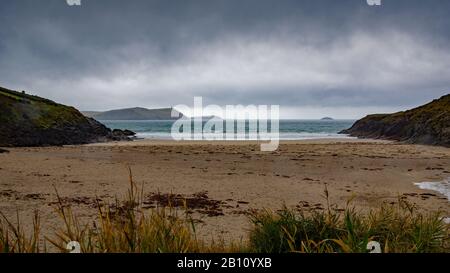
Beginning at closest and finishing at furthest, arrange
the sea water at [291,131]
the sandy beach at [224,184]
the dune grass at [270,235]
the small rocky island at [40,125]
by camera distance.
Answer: the dune grass at [270,235]
the sandy beach at [224,184]
the small rocky island at [40,125]
the sea water at [291,131]

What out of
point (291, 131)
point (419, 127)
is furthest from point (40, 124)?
point (291, 131)

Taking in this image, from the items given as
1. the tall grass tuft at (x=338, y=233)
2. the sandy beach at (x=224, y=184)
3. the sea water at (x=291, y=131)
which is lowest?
the sandy beach at (x=224, y=184)

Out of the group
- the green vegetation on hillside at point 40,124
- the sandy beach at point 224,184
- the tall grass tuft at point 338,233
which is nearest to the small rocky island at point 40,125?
the green vegetation on hillside at point 40,124

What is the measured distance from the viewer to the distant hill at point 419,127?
1177 inches

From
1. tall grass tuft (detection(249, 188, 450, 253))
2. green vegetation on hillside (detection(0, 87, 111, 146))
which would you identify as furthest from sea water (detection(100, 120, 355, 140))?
tall grass tuft (detection(249, 188, 450, 253))

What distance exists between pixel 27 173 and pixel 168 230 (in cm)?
1253

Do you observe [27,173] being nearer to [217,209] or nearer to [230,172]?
[230,172]

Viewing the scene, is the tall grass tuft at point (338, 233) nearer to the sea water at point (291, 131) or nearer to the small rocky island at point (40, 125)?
the small rocky island at point (40, 125)

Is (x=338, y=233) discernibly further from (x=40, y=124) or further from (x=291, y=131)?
(x=291, y=131)

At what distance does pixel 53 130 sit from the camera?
31.8 m

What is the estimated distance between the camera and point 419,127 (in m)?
34.2

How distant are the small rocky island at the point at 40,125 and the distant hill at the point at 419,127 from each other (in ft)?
99.1

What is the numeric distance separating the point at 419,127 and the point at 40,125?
34.4 m
